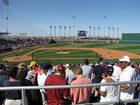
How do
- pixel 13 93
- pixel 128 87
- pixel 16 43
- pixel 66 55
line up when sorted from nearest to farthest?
pixel 13 93, pixel 128 87, pixel 66 55, pixel 16 43

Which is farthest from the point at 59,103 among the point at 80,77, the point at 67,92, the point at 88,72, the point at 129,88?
the point at 88,72

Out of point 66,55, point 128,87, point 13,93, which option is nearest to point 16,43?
point 66,55

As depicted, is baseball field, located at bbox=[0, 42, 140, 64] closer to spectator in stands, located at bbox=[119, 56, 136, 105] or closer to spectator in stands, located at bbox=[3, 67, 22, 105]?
spectator in stands, located at bbox=[119, 56, 136, 105]

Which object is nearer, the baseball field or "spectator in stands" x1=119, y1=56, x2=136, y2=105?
"spectator in stands" x1=119, y1=56, x2=136, y2=105

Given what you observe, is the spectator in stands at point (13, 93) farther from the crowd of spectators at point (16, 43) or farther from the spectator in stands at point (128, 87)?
the crowd of spectators at point (16, 43)

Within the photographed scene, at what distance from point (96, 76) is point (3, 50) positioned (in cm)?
6220

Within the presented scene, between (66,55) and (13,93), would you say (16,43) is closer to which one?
(66,55)

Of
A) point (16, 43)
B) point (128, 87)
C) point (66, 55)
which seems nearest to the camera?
point (128, 87)

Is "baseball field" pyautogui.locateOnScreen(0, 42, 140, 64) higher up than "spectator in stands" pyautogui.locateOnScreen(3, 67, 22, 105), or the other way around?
"spectator in stands" pyautogui.locateOnScreen(3, 67, 22, 105)

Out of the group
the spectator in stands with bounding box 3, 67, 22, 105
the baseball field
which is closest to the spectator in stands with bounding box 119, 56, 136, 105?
the spectator in stands with bounding box 3, 67, 22, 105

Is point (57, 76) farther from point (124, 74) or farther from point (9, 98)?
point (124, 74)

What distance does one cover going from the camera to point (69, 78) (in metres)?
11.2

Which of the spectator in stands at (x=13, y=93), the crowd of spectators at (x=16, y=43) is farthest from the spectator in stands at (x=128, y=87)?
the crowd of spectators at (x=16, y=43)

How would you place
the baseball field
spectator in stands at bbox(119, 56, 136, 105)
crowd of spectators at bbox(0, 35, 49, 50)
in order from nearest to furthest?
spectator in stands at bbox(119, 56, 136, 105) → the baseball field → crowd of spectators at bbox(0, 35, 49, 50)
